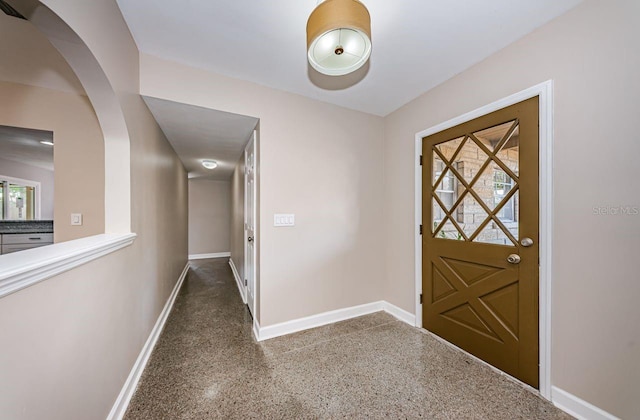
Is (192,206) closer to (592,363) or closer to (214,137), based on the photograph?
(214,137)

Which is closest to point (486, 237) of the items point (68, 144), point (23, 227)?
point (68, 144)

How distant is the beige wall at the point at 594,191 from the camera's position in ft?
4.10

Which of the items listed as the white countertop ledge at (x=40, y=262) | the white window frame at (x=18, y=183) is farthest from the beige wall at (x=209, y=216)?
the white countertop ledge at (x=40, y=262)

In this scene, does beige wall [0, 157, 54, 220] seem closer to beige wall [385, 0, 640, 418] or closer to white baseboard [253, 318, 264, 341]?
white baseboard [253, 318, 264, 341]

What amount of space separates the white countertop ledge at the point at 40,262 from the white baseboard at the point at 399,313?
271 centimetres

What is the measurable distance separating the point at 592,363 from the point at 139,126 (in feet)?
11.4

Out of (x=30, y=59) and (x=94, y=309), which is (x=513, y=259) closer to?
(x=94, y=309)

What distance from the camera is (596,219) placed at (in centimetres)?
137

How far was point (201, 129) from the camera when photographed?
105 inches

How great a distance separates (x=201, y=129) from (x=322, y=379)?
274cm

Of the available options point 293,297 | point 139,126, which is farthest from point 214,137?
point 293,297

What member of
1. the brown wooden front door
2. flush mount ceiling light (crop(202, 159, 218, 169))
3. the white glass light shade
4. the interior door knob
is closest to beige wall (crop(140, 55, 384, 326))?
the brown wooden front door

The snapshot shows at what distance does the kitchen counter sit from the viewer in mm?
2743

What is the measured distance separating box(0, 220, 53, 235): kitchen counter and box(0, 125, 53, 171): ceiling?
102cm
